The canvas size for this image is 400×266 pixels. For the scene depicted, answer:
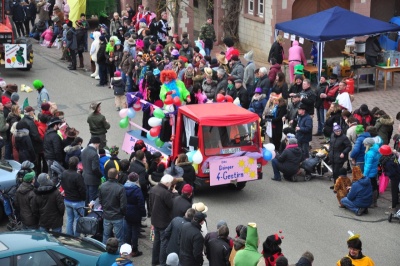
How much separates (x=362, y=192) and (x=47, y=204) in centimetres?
607

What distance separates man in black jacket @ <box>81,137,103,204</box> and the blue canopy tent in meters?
10.4

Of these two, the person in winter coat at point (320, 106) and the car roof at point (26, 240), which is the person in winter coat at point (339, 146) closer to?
the person in winter coat at point (320, 106)

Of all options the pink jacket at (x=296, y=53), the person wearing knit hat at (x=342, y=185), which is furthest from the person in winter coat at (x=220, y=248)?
the pink jacket at (x=296, y=53)

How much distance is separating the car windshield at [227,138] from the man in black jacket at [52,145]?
299 centimetres

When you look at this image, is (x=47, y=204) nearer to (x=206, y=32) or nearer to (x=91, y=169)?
(x=91, y=169)

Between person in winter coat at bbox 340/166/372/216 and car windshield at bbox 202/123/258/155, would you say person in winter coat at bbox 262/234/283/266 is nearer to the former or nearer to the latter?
person in winter coat at bbox 340/166/372/216

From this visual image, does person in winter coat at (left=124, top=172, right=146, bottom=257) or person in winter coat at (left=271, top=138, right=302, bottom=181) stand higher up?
person in winter coat at (left=124, top=172, right=146, bottom=257)

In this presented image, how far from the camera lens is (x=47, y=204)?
15.0 meters

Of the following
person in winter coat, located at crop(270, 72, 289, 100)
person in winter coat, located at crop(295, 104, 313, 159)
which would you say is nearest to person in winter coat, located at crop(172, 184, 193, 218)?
person in winter coat, located at crop(295, 104, 313, 159)

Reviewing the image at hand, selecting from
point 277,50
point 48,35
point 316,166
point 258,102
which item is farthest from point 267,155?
point 48,35

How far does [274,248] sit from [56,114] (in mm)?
7796

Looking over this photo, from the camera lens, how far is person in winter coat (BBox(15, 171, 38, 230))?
15.2 m

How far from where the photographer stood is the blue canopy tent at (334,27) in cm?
2531

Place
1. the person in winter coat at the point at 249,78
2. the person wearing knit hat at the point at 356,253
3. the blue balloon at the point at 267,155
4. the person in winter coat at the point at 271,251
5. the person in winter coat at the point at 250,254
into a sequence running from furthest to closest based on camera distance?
the person in winter coat at the point at 249,78 < the blue balloon at the point at 267,155 < the person in winter coat at the point at 271,251 < the person wearing knit hat at the point at 356,253 < the person in winter coat at the point at 250,254
